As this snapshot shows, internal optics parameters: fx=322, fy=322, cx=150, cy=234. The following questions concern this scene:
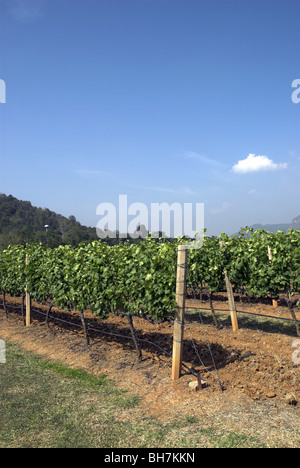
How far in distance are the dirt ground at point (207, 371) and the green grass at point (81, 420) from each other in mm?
167

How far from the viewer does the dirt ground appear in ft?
13.3

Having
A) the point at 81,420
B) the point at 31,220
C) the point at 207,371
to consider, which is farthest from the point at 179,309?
the point at 31,220

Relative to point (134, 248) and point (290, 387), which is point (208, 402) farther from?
point (134, 248)

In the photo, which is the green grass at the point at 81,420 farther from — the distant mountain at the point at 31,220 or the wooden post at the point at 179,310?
the distant mountain at the point at 31,220

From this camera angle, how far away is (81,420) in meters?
4.27

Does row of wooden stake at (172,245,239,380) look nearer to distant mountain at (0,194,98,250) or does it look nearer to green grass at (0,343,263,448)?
green grass at (0,343,263,448)

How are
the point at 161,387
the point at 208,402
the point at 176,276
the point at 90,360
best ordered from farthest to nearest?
the point at 90,360
the point at 176,276
the point at 161,387
the point at 208,402

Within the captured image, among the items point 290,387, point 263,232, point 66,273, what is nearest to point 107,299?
point 66,273

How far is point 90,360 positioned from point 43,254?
4192 mm

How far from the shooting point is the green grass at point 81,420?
145 inches

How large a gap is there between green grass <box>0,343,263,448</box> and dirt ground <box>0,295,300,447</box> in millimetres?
167

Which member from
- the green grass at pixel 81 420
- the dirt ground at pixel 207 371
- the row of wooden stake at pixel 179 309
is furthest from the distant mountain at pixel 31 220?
the row of wooden stake at pixel 179 309

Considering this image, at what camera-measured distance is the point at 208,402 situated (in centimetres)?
449
